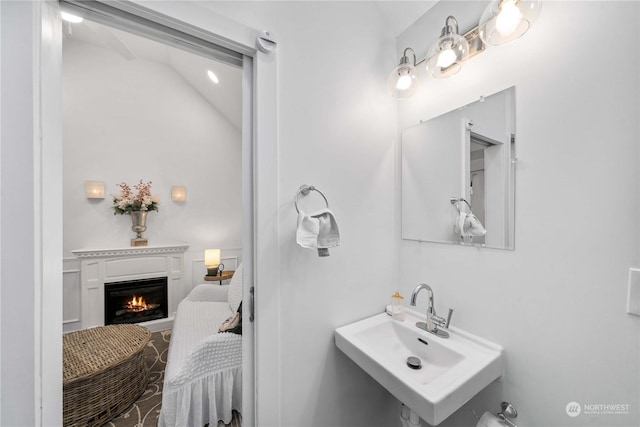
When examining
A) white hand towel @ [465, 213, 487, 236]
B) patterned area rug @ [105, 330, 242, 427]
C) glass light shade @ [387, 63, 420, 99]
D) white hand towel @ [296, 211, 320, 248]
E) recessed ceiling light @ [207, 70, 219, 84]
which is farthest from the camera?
recessed ceiling light @ [207, 70, 219, 84]

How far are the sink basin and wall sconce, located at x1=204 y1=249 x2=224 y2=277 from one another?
1.86 metres

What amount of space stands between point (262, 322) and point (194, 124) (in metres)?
2.29

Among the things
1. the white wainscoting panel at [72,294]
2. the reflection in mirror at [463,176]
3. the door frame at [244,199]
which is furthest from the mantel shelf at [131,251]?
the reflection in mirror at [463,176]

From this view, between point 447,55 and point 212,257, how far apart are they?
101 inches

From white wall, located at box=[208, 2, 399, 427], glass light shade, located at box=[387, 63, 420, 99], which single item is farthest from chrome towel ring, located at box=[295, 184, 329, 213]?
glass light shade, located at box=[387, 63, 420, 99]

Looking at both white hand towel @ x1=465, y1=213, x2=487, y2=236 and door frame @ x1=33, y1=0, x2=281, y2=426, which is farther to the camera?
white hand towel @ x1=465, y1=213, x2=487, y2=236

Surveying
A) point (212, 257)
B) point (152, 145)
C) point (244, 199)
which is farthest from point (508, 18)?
point (152, 145)

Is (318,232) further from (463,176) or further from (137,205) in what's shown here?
(137,205)

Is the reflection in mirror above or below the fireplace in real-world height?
above

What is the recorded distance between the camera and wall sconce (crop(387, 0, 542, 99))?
2.48 feet

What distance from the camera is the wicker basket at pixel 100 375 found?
1.20m

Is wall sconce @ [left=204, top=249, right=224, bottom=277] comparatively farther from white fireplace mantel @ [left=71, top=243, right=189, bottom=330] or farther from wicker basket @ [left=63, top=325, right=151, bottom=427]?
wicker basket @ [left=63, top=325, right=151, bottom=427]

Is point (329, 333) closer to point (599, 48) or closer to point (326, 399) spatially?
point (326, 399)

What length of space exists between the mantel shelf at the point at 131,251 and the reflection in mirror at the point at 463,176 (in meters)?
2.53
